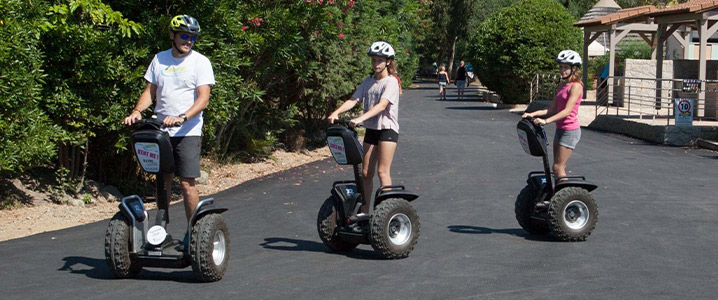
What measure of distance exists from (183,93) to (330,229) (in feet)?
Result: 5.95

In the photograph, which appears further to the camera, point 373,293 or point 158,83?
point 158,83

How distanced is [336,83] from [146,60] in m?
6.60

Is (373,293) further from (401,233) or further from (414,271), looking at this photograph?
(401,233)

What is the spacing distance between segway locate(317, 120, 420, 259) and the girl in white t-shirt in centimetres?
11

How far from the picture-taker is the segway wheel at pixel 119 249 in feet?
21.6

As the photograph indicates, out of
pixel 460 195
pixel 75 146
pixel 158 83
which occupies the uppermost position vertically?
pixel 158 83

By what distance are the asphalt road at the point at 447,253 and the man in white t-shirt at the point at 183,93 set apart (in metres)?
0.81

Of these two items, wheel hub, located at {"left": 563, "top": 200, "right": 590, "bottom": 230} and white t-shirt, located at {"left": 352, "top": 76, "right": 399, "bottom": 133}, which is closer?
white t-shirt, located at {"left": 352, "top": 76, "right": 399, "bottom": 133}

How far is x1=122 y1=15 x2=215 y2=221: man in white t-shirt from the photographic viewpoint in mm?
6816

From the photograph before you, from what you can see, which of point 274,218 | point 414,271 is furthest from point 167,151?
point 274,218

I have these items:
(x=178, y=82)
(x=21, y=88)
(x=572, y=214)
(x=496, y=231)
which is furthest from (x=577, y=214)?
(x=21, y=88)

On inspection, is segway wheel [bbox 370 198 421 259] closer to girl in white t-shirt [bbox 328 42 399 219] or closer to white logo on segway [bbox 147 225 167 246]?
girl in white t-shirt [bbox 328 42 399 219]

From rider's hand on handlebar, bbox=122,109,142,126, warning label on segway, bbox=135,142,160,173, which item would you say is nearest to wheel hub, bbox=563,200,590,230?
warning label on segway, bbox=135,142,160,173

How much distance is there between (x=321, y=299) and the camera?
6.19m
